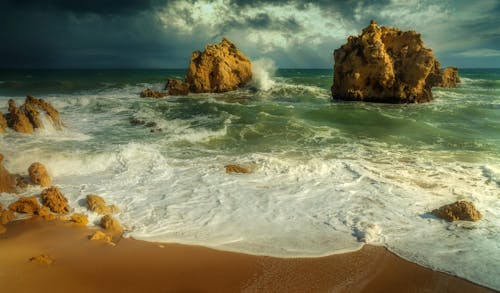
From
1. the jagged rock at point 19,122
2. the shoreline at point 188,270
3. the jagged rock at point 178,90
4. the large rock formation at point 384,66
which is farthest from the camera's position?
the jagged rock at point 178,90

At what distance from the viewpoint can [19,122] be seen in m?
10.0

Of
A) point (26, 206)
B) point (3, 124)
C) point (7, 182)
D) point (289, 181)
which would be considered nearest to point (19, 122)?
point (3, 124)

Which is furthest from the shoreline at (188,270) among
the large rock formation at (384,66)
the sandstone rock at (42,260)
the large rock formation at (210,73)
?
the large rock formation at (210,73)

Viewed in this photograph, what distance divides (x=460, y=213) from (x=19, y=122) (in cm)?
1097

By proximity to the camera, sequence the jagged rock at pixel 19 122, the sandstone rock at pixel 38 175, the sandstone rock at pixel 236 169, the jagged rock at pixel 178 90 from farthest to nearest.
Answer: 1. the jagged rock at pixel 178 90
2. the jagged rock at pixel 19 122
3. the sandstone rock at pixel 236 169
4. the sandstone rock at pixel 38 175

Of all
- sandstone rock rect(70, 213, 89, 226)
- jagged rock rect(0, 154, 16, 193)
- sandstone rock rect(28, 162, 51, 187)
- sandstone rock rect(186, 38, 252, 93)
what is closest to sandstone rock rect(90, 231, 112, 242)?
sandstone rock rect(70, 213, 89, 226)

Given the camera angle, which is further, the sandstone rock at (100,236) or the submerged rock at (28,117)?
the submerged rock at (28,117)

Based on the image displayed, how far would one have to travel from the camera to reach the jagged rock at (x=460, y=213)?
5.29 m

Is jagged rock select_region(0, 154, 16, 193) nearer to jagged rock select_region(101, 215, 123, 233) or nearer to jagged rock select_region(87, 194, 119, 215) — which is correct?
jagged rock select_region(87, 194, 119, 215)

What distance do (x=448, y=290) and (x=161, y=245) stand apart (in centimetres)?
332

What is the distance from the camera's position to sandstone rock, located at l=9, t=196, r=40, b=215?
207 inches

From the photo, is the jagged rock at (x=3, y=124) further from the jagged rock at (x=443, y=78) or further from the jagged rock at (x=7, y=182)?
the jagged rock at (x=443, y=78)

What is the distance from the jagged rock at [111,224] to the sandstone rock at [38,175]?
208cm

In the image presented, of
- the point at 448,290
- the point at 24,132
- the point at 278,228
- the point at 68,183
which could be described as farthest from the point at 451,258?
the point at 24,132
